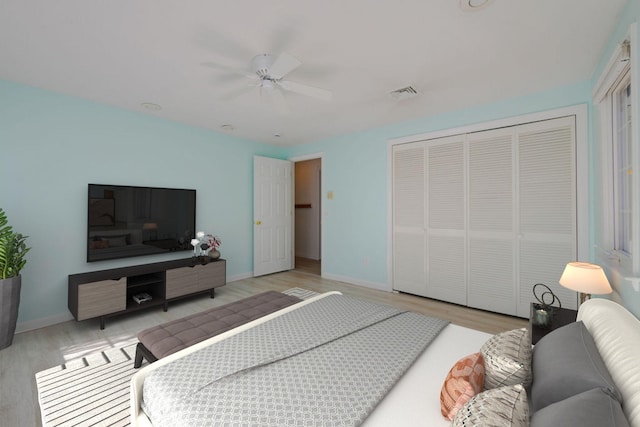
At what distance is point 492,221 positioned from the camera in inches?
130

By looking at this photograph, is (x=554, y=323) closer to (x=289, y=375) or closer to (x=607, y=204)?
(x=607, y=204)

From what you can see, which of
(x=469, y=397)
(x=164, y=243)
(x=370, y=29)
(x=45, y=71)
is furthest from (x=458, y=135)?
(x=45, y=71)

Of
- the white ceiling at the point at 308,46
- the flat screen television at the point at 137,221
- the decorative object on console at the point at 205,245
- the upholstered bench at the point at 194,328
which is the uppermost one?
the white ceiling at the point at 308,46

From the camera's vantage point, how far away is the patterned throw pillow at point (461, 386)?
1.02m

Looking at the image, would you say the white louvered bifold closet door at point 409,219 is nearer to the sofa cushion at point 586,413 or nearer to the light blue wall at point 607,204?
the light blue wall at point 607,204

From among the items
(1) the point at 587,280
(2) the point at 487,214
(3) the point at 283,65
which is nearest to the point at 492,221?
(2) the point at 487,214

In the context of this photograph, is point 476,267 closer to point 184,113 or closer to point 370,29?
point 370,29

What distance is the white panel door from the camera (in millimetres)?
4953

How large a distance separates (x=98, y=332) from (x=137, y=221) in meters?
1.30

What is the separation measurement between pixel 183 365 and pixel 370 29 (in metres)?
2.33

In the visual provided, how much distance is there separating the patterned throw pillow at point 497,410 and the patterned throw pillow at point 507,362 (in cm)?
18

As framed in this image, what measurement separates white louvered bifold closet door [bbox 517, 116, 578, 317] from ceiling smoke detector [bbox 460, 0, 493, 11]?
1883 mm

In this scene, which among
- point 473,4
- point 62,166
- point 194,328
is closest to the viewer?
point 473,4

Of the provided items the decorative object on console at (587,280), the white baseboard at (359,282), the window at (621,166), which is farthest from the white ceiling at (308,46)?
the white baseboard at (359,282)
